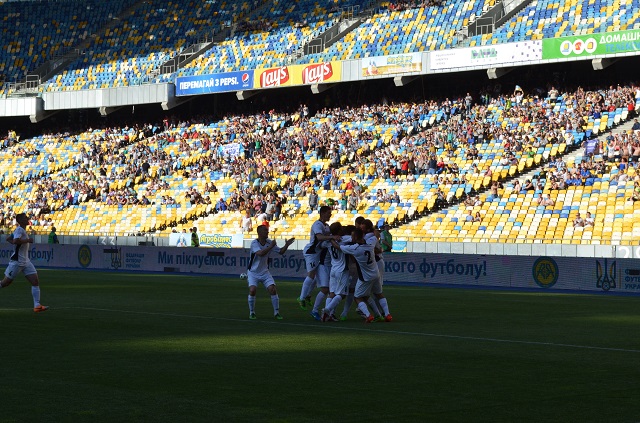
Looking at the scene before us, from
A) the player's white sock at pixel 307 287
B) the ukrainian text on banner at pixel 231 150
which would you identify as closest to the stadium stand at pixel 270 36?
the ukrainian text on banner at pixel 231 150

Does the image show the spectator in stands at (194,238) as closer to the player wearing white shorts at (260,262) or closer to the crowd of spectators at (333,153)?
the crowd of spectators at (333,153)

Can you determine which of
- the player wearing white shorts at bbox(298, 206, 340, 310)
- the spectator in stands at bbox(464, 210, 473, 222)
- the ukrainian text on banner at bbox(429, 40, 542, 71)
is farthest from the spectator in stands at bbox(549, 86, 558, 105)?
the player wearing white shorts at bbox(298, 206, 340, 310)

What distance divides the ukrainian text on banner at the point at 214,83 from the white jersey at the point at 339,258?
3902cm

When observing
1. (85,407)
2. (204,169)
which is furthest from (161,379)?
(204,169)

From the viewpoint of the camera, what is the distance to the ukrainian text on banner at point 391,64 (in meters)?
50.3

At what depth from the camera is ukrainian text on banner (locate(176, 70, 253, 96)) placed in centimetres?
5697

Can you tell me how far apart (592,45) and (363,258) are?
29.5m

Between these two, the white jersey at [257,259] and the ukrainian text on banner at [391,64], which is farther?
the ukrainian text on banner at [391,64]

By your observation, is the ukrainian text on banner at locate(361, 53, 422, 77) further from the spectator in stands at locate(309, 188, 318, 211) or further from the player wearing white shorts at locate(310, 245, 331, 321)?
the player wearing white shorts at locate(310, 245, 331, 321)

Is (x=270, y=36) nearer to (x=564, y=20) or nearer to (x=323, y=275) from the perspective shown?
(x=564, y=20)

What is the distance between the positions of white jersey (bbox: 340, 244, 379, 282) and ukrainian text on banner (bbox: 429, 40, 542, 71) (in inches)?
1186

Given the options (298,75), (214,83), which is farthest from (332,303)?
(214,83)

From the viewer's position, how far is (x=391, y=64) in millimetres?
51250

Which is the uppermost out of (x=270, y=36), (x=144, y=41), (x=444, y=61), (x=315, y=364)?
(x=144, y=41)
